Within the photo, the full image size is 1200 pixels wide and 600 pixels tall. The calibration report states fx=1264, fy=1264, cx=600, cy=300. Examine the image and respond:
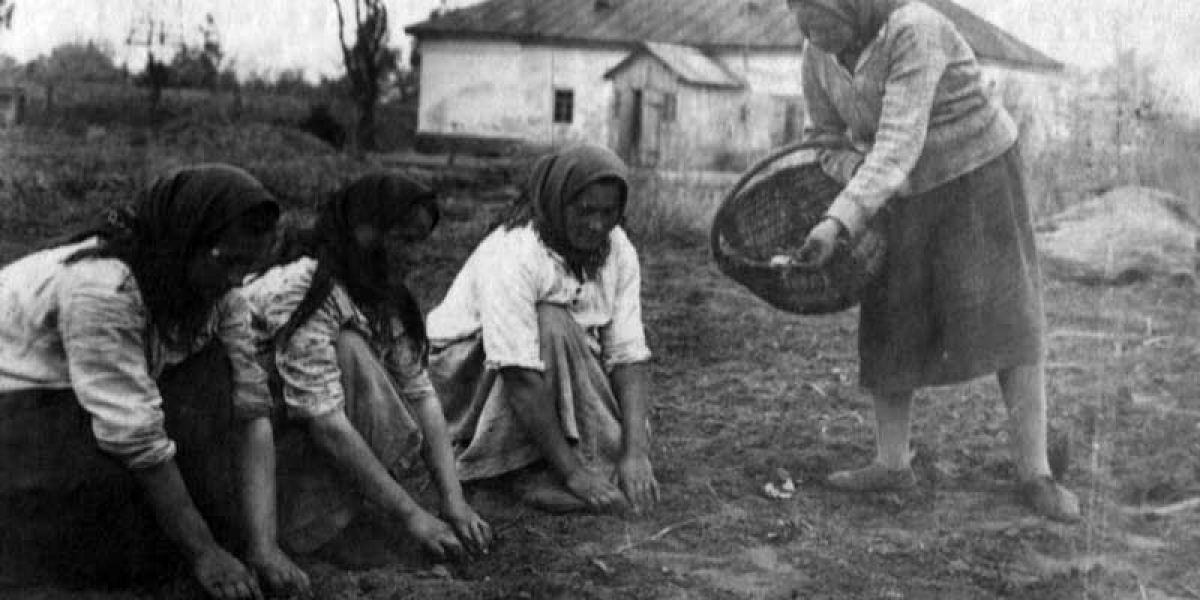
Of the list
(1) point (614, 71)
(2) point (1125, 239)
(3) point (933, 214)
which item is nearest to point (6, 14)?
(3) point (933, 214)

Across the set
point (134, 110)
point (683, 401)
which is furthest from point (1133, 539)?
point (134, 110)

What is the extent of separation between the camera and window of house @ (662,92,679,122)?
63.2 ft

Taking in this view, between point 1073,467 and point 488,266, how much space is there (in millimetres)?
1900

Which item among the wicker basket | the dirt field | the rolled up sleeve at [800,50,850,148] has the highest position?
the rolled up sleeve at [800,50,850,148]

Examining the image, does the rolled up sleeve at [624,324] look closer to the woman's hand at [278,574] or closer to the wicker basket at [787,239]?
the wicker basket at [787,239]

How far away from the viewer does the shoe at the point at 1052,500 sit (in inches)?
129

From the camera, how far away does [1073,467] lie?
3.82 m

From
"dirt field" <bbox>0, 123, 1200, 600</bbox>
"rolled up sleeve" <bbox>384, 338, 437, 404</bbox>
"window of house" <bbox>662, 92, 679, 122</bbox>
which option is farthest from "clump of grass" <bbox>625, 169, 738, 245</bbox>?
"window of house" <bbox>662, 92, 679, 122</bbox>

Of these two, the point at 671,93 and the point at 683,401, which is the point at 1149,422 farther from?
the point at 671,93

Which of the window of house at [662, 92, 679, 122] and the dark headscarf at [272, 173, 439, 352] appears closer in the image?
the dark headscarf at [272, 173, 439, 352]

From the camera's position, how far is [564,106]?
24.1 metres

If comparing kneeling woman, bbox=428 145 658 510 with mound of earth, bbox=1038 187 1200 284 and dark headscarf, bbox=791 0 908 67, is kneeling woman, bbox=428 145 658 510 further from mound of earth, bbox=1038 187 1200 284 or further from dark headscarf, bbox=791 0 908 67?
mound of earth, bbox=1038 187 1200 284

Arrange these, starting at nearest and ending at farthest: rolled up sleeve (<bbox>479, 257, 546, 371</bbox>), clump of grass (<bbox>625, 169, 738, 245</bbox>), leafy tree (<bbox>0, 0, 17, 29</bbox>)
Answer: rolled up sleeve (<bbox>479, 257, 546, 371</bbox>), leafy tree (<bbox>0, 0, 17, 29</bbox>), clump of grass (<bbox>625, 169, 738, 245</bbox>)

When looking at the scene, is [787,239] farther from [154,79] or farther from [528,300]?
[154,79]
